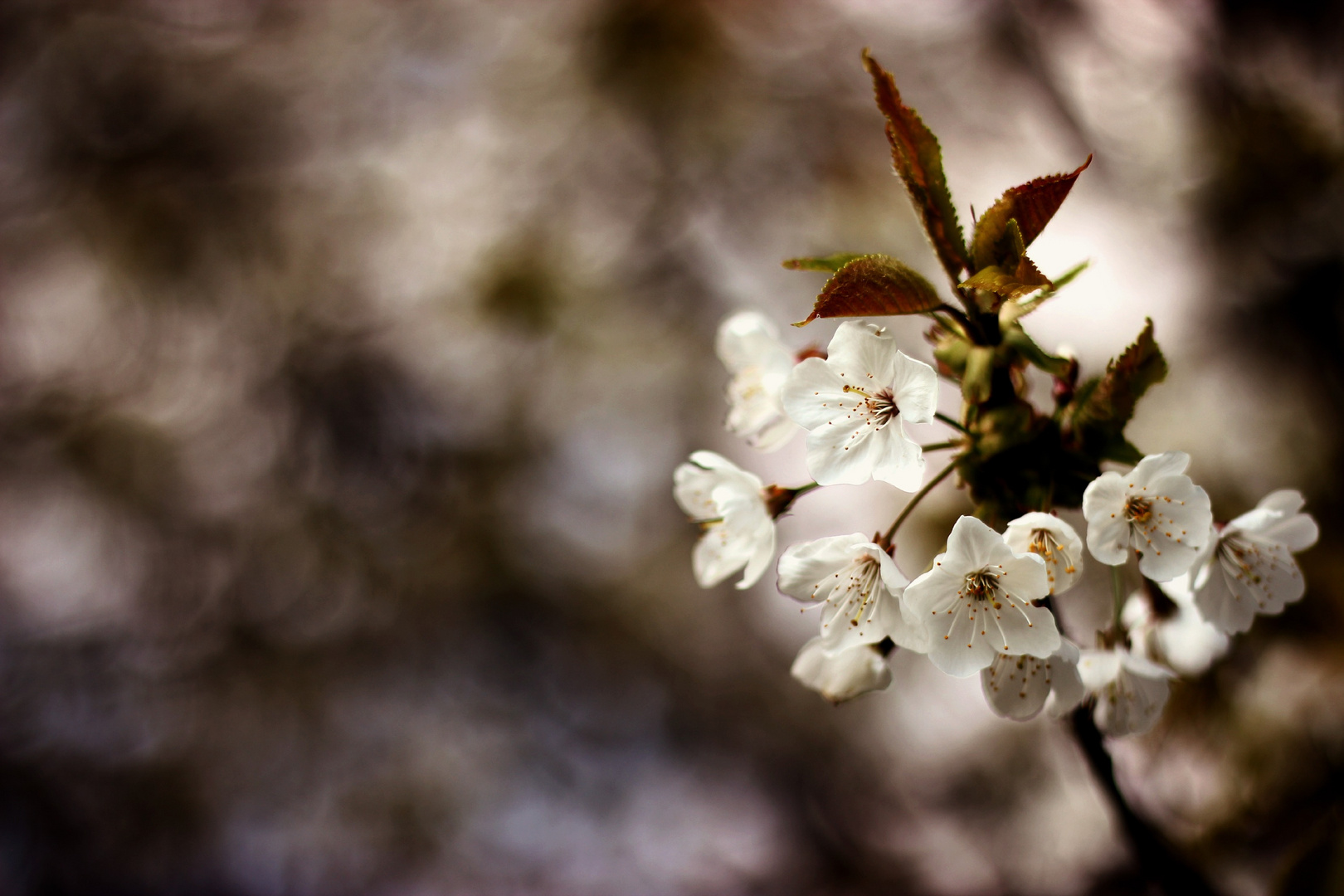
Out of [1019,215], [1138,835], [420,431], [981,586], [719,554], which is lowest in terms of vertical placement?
[420,431]

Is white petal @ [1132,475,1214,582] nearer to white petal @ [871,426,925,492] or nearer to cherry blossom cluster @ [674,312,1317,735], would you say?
cherry blossom cluster @ [674,312,1317,735]

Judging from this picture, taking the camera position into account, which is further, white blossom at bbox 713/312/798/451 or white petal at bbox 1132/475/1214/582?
white blossom at bbox 713/312/798/451

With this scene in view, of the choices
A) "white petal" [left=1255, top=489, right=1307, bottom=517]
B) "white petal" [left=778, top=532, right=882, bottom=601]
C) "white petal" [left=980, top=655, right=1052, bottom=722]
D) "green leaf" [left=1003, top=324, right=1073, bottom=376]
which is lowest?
"white petal" [left=980, top=655, right=1052, bottom=722]

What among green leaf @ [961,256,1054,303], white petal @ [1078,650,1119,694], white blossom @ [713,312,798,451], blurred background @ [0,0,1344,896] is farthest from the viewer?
blurred background @ [0,0,1344,896]

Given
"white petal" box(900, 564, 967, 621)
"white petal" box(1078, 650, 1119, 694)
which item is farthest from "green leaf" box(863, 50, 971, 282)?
"white petal" box(1078, 650, 1119, 694)

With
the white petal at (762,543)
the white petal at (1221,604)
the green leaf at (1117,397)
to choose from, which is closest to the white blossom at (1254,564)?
the white petal at (1221,604)

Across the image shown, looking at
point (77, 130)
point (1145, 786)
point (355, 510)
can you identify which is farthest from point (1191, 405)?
point (77, 130)

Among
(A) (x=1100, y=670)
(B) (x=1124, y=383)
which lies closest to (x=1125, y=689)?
(A) (x=1100, y=670)

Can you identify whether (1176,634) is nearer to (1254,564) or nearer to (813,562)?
(1254,564)
